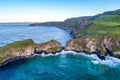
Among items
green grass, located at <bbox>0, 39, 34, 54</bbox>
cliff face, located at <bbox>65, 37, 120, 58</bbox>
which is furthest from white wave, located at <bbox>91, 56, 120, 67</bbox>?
green grass, located at <bbox>0, 39, 34, 54</bbox>

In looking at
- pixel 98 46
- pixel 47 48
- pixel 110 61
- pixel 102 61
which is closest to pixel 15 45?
pixel 47 48

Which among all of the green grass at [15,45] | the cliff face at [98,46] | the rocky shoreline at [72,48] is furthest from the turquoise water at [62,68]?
the green grass at [15,45]

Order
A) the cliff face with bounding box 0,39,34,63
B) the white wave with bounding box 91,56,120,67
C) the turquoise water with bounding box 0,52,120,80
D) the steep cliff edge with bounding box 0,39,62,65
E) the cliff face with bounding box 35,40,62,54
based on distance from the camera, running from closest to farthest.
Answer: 1. the turquoise water with bounding box 0,52,120,80
2. the white wave with bounding box 91,56,120,67
3. the cliff face with bounding box 0,39,34,63
4. the steep cliff edge with bounding box 0,39,62,65
5. the cliff face with bounding box 35,40,62,54

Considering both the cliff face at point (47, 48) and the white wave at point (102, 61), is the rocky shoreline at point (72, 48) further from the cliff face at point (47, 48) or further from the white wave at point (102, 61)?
the white wave at point (102, 61)

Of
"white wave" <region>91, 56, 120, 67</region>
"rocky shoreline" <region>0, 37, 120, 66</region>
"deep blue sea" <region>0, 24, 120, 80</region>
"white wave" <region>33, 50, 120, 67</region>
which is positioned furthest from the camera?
"rocky shoreline" <region>0, 37, 120, 66</region>

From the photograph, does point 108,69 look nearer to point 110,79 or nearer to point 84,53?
point 110,79

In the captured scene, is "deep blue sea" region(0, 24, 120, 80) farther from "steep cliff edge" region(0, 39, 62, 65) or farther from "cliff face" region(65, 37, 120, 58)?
"cliff face" region(65, 37, 120, 58)

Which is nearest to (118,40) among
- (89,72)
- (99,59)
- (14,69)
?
(99,59)
